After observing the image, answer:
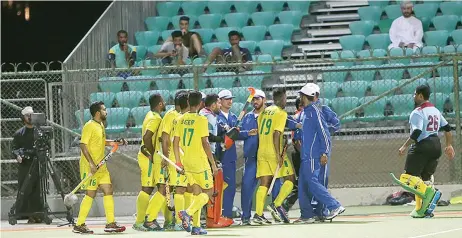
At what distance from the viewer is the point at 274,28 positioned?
22.2 metres

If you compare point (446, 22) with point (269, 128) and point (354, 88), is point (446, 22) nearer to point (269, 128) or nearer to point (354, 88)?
point (354, 88)

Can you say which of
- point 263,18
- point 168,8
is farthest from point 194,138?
point 168,8

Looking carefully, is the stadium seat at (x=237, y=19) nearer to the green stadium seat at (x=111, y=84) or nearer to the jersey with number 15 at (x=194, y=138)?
the green stadium seat at (x=111, y=84)

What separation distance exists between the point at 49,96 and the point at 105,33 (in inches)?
117

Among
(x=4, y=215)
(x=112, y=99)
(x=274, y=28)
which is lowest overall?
(x=4, y=215)

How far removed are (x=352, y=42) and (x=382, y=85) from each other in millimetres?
2266

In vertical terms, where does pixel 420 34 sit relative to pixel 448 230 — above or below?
above

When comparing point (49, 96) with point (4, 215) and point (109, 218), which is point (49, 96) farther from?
point (109, 218)

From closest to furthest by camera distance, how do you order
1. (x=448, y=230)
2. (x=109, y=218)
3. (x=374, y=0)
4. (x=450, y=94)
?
(x=448, y=230) → (x=109, y=218) → (x=450, y=94) → (x=374, y=0)

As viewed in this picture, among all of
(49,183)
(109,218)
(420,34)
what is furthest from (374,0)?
(109,218)

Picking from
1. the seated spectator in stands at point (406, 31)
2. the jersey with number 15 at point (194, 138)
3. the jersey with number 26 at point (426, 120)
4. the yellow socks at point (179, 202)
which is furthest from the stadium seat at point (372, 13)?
the jersey with number 15 at point (194, 138)

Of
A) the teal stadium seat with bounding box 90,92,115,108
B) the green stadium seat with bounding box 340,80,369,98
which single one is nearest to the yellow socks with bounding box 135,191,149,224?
the teal stadium seat with bounding box 90,92,115,108

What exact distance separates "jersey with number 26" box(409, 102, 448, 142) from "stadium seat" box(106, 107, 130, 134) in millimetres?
5501

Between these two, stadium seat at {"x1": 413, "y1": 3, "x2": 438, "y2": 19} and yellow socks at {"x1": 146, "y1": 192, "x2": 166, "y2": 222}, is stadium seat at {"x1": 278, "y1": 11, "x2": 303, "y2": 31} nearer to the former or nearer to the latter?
stadium seat at {"x1": 413, "y1": 3, "x2": 438, "y2": 19}
